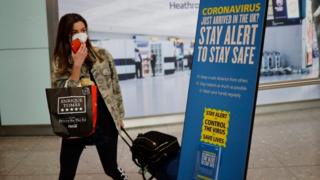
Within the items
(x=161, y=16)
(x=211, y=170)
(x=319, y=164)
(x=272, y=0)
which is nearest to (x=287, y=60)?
(x=272, y=0)

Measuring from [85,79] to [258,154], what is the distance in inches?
91.5

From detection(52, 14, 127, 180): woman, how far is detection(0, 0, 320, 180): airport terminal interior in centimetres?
145

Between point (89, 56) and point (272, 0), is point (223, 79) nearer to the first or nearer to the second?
point (89, 56)

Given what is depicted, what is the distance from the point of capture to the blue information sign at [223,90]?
6.66 ft

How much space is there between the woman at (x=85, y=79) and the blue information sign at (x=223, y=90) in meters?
0.51

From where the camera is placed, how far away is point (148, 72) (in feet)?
17.4

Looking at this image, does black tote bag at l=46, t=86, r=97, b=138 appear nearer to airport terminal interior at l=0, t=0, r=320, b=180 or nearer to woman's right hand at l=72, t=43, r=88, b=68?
woman's right hand at l=72, t=43, r=88, b=68

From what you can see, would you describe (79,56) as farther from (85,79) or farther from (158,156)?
(158,156)

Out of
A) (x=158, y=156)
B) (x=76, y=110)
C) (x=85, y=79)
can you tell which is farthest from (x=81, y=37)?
(x=158, y=156)

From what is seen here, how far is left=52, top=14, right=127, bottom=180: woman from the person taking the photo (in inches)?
96.0

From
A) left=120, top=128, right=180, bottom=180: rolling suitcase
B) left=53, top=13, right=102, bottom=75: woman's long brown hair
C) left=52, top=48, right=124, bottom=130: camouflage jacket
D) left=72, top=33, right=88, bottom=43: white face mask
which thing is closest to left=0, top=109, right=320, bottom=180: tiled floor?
left=120, top=128, right=180, bottom=180: rolling suitcase

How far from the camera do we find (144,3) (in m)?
5.06

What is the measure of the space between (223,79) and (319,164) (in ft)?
6.66

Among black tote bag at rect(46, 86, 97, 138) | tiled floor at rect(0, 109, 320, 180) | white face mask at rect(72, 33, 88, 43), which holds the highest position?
white face mask at rect(72, 33, 88, 43)
